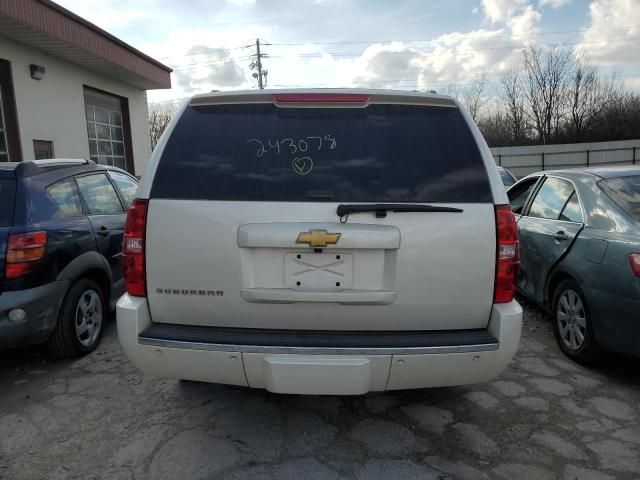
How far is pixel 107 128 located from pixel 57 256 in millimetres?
10737

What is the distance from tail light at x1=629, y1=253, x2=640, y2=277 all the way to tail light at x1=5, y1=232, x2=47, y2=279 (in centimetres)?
410

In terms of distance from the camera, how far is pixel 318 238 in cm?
226

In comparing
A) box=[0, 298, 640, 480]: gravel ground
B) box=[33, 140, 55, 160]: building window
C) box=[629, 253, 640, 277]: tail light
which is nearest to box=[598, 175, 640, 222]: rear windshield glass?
box=[629, 253, 640, 277]: tail light

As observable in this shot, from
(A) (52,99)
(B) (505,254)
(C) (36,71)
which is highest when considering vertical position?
(C) (36,71)

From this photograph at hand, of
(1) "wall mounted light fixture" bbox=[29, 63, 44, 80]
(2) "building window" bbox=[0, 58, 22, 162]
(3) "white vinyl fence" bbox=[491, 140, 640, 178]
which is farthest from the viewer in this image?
(3) "white vinyl fence" bbox=[491, 140, 640, 178]

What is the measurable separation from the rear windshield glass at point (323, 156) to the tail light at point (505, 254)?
13cm

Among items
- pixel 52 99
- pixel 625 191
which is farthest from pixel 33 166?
pixel 52 99

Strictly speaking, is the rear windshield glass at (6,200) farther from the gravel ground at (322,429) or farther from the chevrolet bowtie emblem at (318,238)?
the chevrolet bowtie emblem at (318,238)

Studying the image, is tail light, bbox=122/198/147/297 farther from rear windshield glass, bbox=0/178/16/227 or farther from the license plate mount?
rear windshield glass, bbox=0/178/16/227

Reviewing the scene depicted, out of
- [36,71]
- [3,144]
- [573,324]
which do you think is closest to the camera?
[573,324]

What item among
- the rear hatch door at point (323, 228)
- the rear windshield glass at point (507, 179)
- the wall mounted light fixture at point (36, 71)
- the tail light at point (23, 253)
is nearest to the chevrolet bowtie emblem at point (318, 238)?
the rear hatch door at point (323, 228)

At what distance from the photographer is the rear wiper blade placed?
2.28 meters

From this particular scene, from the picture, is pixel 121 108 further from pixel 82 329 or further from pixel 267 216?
pixel 267 216

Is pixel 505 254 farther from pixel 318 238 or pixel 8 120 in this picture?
pixel 8 120
